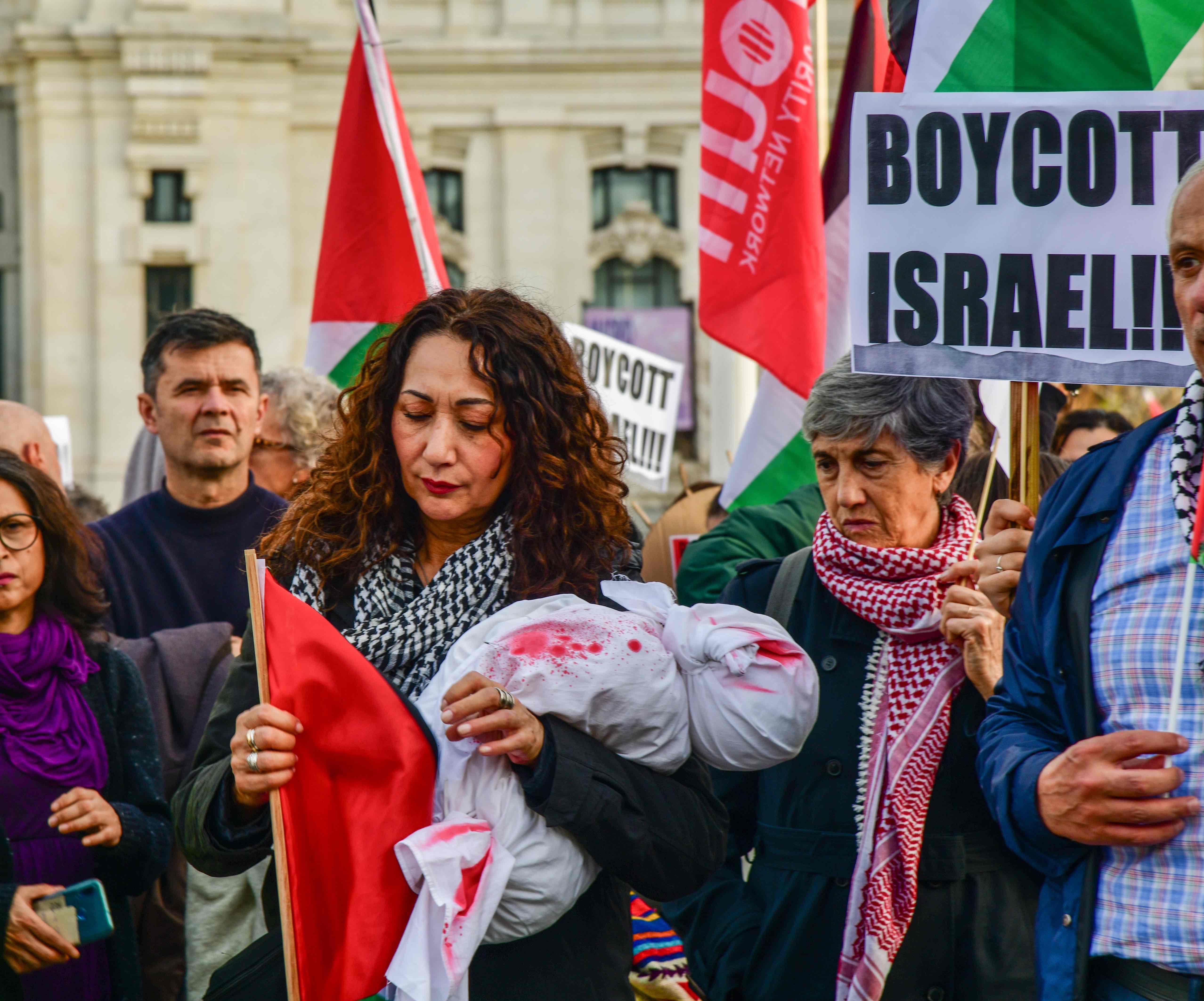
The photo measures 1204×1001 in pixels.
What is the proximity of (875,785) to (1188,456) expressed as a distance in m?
0.94

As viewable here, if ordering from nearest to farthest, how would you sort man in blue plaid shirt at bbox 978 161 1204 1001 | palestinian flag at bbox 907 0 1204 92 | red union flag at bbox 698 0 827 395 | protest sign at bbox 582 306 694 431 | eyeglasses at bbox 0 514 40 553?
man in blue plaid shirt at bbox 978 161 1204 1001
palestinian flag at bbox 907 0 1204 92
eyeglasses at bbox 0 514 40 553
red union flag at bbox 698 0 827 395
protest sign at bbox 582 306 694 431

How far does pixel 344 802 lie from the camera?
2.30 meters

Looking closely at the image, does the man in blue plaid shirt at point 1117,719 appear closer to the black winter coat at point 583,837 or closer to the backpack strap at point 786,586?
the black winter coat at point 583,837

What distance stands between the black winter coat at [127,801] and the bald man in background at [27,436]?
1.29 m

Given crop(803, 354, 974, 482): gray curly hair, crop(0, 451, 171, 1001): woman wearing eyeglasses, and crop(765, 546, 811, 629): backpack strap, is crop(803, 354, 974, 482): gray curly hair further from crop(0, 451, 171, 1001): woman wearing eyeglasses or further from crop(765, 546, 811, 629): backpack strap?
crop(0, 451, 171, 1001): woman wearing eyeglasses

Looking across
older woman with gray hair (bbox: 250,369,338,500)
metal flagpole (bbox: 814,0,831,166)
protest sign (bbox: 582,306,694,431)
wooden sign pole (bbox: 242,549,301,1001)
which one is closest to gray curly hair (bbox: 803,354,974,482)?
wooden sign pole (bbox: 242,549,301,1001)

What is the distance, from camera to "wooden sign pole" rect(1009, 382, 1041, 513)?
8.95ft

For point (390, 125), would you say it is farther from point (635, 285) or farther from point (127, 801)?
point (635, 285)

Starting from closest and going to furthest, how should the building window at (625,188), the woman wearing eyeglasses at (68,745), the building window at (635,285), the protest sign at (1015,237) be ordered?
the protest sign at (1015,237), the woman wearing eyeglasses at (68,745), the building window at (625,188), the building window at (635,285)

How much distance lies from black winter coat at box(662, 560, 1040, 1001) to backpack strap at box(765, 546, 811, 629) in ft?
0.08

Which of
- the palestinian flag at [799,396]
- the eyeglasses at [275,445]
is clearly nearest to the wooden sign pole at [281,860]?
the palestinian flag at [799,396]

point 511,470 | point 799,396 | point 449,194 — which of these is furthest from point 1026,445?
point 449,194

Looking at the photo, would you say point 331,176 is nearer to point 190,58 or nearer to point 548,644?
point 548,644

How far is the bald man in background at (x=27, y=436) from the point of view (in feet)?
14.9
